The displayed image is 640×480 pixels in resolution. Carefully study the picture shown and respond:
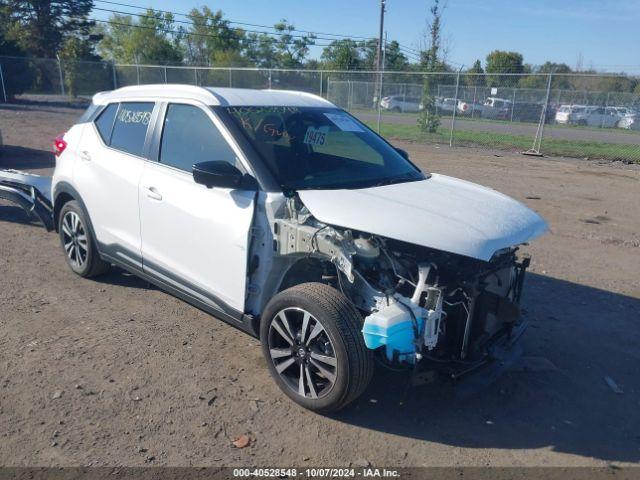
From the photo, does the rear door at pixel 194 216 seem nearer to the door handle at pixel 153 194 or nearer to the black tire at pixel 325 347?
the door handle at pixel 153 194

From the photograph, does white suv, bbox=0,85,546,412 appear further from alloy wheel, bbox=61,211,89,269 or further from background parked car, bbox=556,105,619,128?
background parked car, bbox=556,105,619,128

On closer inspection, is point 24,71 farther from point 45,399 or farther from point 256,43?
point 256,43

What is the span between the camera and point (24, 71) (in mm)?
29281

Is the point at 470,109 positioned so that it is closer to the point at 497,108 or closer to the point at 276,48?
the point at 497,108

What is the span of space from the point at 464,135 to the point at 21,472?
21.8 m

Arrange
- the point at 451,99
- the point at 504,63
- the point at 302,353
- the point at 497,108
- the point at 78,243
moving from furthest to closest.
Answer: the point at 504,63
the point at 497,108
the point at 451,99
the point at 78,243
the point at 302,353

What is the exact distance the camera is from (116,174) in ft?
15.5

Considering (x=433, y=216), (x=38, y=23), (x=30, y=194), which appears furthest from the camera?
(x=38, y=23)

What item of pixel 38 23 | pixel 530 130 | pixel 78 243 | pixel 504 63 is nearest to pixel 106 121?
pixel 78 243

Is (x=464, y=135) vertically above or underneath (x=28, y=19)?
underneath

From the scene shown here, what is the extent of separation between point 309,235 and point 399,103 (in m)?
26.6

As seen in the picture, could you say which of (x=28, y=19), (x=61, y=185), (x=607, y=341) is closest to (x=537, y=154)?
(x=607, y=341)

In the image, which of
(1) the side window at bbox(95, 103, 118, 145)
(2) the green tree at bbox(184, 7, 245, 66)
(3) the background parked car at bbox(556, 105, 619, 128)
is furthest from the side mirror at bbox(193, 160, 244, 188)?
(2) the green tree at bbox(184, 7, 245, 66)

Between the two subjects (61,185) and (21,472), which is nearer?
(21,472)
